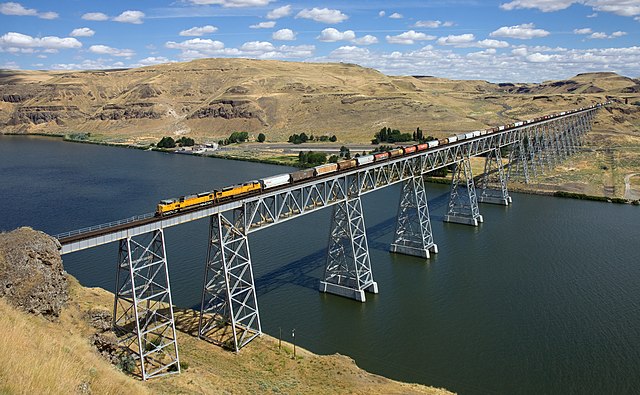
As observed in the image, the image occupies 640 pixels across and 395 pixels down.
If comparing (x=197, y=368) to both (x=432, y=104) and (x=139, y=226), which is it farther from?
(x=432, y=104)

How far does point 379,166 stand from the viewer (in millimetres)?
48094

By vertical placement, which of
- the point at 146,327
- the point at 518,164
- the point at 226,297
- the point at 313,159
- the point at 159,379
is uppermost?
the point at 226,297

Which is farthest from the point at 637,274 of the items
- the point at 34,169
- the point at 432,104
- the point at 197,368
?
the point at 432,104

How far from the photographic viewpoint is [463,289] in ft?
150

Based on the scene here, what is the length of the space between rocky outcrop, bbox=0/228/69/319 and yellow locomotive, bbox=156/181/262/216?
8093mm

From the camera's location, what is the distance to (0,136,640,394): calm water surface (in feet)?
111

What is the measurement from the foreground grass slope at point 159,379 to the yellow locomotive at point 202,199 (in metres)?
7.80

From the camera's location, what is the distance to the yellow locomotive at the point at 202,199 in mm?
31812

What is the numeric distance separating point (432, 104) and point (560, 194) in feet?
343

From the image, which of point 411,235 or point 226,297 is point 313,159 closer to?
point 411,235

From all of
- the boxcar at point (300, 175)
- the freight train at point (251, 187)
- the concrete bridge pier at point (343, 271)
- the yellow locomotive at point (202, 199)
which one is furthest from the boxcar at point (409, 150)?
the yellow locomotive at point (202, 199)

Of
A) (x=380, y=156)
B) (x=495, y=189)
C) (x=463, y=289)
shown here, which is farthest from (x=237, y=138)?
(x=463, y=289)

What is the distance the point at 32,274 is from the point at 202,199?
1302 cm

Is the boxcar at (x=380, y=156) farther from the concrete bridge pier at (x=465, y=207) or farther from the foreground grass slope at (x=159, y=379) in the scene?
the foreground grass slope at (x=159, y=379)
